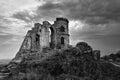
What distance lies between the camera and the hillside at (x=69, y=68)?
17.2 m

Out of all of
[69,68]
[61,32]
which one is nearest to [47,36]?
[61,32]

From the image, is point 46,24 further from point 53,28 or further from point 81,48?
point 81,48

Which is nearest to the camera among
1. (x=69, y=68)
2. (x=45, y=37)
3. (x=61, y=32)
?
(x=69, y=68)

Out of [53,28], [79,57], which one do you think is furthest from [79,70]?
[53,28]

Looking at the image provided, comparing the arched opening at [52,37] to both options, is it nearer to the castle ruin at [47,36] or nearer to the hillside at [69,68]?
the castle ruin at [47,36]

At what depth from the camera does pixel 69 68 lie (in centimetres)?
1858

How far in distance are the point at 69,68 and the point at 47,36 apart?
62.0 feet

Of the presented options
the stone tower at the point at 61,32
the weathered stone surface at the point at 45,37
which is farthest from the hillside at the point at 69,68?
the stone tower at the point at 61,32

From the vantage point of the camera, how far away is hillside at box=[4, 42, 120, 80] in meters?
17.2

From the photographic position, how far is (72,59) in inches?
781

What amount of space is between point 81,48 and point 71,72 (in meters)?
5.20

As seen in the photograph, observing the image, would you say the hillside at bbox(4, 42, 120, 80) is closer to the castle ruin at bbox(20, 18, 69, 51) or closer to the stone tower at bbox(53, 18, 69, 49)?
the castle ruin at bbox(20, 18, 69, 51)

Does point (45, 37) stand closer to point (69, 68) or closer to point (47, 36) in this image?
point (47, 36)

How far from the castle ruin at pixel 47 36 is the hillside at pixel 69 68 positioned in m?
14.3
